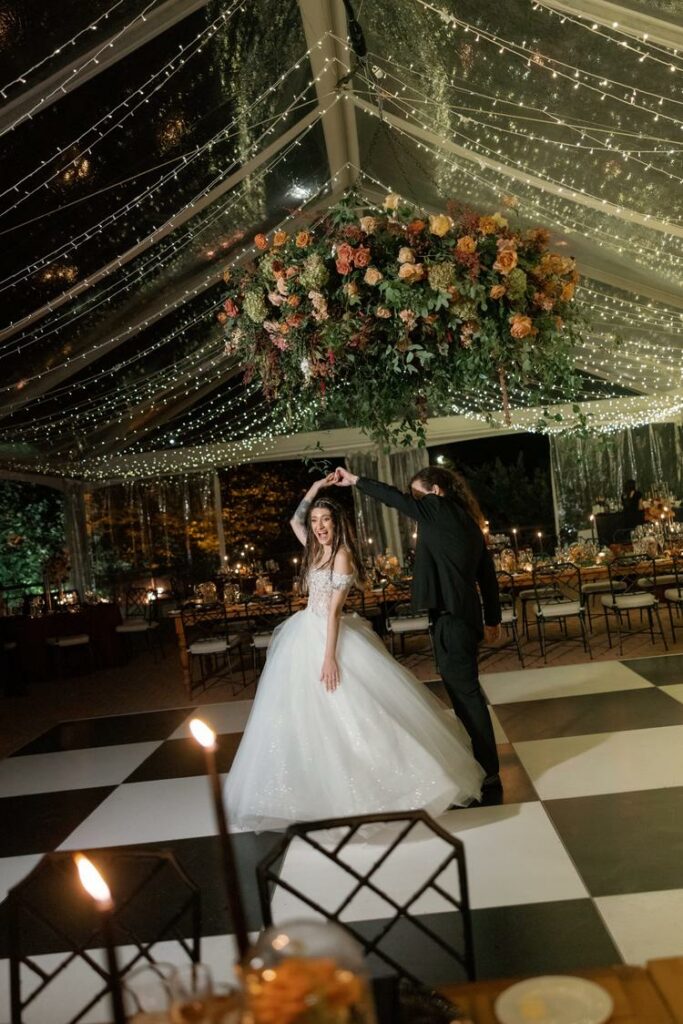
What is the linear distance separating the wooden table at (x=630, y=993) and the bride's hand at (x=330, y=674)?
2.57 metres

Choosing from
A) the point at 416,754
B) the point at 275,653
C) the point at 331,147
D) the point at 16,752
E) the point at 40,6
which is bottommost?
the point at 16,752

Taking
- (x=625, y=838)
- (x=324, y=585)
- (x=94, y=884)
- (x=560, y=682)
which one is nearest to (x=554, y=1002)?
(x=94, y=884)

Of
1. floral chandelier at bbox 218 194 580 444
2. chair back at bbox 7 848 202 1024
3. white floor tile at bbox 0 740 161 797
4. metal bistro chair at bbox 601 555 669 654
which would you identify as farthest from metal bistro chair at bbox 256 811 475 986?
metal bistro chair at bbox 601 555 669 654

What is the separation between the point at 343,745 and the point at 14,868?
1.67 metres

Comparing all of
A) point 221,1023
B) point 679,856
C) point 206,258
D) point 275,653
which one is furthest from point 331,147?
point 221,1023

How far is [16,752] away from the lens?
6.18 meters

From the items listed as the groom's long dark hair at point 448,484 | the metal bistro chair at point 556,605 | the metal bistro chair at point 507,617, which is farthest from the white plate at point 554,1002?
the metal bistro chair at point 556,605

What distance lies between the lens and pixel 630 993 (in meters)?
1.33

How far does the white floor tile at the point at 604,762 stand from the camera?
405 centimetres

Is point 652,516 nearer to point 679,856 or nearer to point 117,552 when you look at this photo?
point 679,856

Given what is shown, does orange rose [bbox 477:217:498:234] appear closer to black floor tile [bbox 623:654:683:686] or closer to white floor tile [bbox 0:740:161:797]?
white floor tile [bbox 0:740:161:797]

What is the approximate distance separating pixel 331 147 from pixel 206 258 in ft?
4.67

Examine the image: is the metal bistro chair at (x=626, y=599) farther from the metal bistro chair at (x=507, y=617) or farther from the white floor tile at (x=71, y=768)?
the white floor tile at (x=71, y=768)

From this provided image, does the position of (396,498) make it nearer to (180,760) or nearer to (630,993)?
(180,760)
